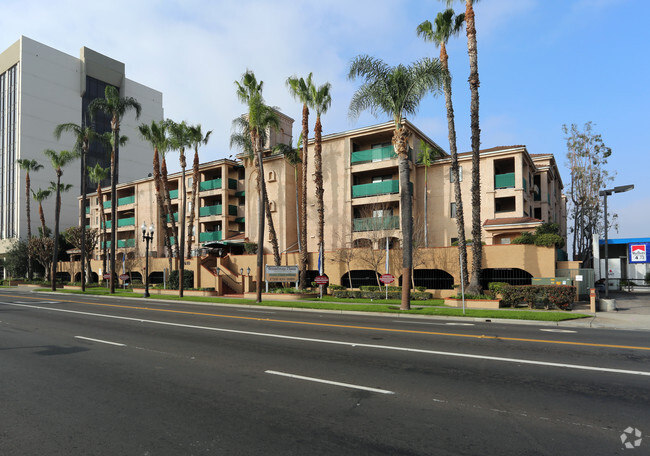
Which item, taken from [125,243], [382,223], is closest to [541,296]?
[382,223]

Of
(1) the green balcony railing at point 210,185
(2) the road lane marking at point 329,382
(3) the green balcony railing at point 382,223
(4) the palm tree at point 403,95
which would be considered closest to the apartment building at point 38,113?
(1) the green balcony railing at point 210,185

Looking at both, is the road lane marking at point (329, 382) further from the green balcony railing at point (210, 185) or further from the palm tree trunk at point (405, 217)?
the green balcony railing at point (210, 185)

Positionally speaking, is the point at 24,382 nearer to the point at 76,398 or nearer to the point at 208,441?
the point at 76,398

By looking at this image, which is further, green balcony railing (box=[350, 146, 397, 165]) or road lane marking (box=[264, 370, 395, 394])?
green balcony railing (box=[350, 146, 397, 165])

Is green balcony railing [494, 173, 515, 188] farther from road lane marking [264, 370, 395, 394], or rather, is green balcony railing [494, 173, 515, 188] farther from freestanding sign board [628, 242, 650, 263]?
road lane marking [264, 370, 395, 394]

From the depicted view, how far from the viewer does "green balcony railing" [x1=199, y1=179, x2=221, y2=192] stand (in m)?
45.0

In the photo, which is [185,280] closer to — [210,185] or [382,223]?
[210,185]

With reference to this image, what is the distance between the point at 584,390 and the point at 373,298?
20.5 meters

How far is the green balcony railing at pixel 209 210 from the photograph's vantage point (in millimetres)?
44369

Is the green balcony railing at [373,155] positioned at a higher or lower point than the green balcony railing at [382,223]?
higher

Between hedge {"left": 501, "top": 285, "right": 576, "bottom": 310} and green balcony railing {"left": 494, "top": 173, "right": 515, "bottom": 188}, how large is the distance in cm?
1236

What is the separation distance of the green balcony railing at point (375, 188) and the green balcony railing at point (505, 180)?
25.2 ft

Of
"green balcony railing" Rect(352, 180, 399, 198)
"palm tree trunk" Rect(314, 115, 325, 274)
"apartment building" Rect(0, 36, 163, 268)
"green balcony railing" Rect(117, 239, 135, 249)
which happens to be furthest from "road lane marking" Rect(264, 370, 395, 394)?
"apartment building" Rect(0, 36, 163, 268)

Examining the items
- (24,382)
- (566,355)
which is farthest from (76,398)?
(566,355)
